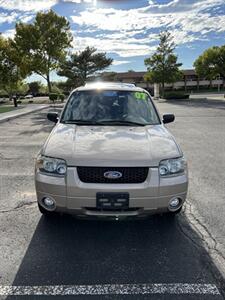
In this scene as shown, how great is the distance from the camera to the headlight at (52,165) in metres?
3.82

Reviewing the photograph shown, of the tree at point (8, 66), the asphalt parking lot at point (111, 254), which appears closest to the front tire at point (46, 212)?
the asphalt parking lot at point (111, 254)

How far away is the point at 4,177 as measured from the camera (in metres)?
6.66

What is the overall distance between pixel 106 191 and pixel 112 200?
4.5 inches

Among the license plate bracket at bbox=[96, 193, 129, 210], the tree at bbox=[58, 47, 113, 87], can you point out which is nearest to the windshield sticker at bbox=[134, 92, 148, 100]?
the license plate bracket at bbox=[96, 193, 129, 210]

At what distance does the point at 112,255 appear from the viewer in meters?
3.68

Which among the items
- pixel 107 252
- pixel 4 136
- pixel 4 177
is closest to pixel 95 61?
pixel 4 136

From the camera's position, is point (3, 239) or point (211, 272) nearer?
point (211, 272)

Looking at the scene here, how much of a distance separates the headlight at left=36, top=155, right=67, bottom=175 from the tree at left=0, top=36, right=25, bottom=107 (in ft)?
116

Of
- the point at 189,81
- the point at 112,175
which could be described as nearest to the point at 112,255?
the point at 112,175

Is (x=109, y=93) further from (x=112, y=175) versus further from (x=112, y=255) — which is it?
(x=112, y=255)

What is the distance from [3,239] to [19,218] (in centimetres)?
61

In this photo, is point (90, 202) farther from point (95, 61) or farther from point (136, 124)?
point (95, 61)

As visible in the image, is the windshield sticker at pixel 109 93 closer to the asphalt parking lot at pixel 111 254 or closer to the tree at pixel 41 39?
the asphalt parking lot at pixel 111 254

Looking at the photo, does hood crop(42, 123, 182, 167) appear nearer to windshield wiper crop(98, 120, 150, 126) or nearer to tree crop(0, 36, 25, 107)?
windshield wiper crop(98, 120, 150, 126)
